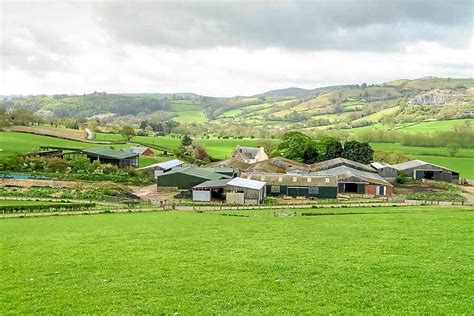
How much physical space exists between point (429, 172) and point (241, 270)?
82.7 m

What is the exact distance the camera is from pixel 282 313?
13844 mm

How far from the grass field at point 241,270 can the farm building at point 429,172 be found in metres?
63.8

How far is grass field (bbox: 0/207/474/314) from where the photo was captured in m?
14.6

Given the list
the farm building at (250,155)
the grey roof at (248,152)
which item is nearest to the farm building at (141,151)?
the grey roof at (248,152)

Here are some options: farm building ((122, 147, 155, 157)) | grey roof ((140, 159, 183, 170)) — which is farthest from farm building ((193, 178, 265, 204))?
farm building ((122, 147, 155, 157))

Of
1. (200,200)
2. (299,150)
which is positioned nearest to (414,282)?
(200,200)

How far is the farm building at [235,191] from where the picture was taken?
5850 centimetres

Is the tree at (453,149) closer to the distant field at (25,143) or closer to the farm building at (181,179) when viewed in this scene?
the farm building at (181,179)

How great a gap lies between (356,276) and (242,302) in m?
5.37

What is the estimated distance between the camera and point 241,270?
19.0 m

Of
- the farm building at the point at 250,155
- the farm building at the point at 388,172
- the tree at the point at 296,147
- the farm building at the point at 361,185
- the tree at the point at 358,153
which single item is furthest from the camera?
the farm building at the point at 250,155

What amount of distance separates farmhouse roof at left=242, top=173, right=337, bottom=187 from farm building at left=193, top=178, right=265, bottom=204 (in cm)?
642

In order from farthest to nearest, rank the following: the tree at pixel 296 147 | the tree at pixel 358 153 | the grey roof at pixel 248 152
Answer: the grey roof at pixel 248 152 < the tree at pixel 296 147 < the tree at pixel 358 153

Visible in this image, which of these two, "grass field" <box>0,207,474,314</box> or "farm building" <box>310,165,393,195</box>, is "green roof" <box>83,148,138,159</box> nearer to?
"farm building" <box>310,165,393,195</box>
